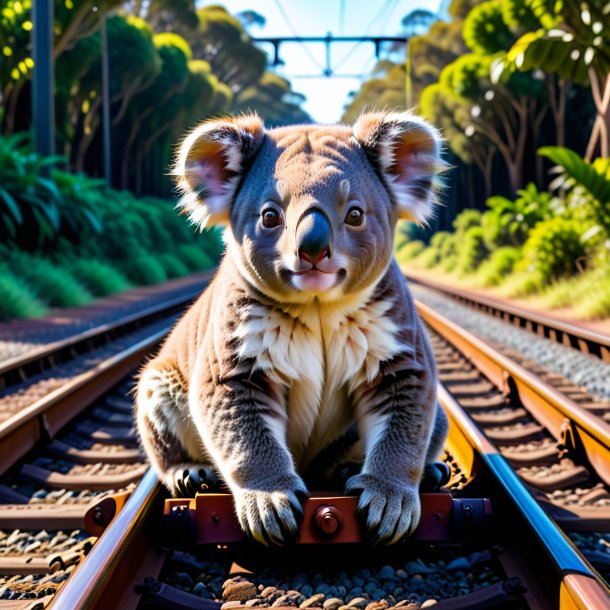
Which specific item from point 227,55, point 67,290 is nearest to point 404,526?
point 67,290

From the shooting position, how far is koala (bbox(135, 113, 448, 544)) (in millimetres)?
2500

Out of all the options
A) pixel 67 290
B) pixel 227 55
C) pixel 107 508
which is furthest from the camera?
pixel 227 55

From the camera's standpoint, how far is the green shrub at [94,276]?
15195mm

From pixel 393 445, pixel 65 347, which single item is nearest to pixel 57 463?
pixel 393 445

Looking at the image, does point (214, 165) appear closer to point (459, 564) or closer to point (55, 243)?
point (459, 564)

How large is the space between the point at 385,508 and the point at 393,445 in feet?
0.76

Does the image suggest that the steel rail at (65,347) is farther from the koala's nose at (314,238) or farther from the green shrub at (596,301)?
the green shrub at (596,301)

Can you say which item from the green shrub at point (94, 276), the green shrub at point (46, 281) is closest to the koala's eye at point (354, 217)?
the green shrub at point (46, 281)

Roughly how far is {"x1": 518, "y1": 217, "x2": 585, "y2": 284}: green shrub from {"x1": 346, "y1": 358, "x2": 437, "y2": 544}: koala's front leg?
38.2 ft

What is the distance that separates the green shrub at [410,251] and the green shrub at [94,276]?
66.6 ft

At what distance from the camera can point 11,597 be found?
266 centimetres

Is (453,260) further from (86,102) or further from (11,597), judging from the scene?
(11,597)

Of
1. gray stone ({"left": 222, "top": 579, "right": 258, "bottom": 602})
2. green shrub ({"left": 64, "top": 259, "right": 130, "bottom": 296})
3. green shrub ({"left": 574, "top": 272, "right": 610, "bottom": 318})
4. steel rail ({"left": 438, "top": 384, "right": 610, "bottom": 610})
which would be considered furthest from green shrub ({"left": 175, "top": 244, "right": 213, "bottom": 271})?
gray stone ({"left": 222, "top": 579, "right": 258, "bottom": 602})

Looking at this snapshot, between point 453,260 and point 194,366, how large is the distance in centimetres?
2347
